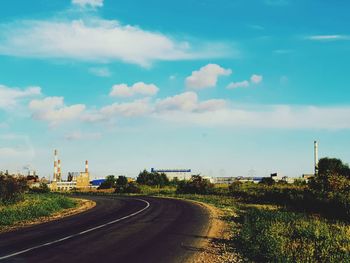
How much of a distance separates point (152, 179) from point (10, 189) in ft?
256

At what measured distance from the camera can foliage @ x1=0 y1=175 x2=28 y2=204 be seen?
3181 centimetres

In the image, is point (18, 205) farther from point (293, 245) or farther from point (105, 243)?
point (293, 245)

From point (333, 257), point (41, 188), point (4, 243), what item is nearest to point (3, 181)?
point (4, 243)

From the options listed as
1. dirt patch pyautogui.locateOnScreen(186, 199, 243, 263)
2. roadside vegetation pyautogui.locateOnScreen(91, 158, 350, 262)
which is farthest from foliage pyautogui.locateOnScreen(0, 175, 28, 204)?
dirt patch pyautogui.locateOnScreen(186, 199, 243, 263)

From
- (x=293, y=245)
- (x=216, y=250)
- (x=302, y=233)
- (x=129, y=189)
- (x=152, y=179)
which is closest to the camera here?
(x=216, y=250)

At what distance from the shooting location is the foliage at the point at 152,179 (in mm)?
107450

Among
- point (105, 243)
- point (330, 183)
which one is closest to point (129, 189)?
point (330, 183)

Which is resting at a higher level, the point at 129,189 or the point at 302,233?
the point at 302,233

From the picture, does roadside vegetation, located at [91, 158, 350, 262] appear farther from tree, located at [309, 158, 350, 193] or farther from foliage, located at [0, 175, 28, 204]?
foliage, located at [0, 175, 28, 204]

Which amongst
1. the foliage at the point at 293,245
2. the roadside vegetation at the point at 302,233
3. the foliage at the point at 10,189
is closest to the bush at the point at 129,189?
the foliage at the point at 10,189

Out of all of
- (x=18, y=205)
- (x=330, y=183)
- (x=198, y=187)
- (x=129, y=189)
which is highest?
(x=330, y=183)

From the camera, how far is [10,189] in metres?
32.7

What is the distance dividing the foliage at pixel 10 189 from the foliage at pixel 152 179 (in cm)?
7110

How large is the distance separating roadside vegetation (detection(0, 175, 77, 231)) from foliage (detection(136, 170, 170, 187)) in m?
71.5
